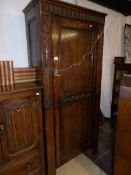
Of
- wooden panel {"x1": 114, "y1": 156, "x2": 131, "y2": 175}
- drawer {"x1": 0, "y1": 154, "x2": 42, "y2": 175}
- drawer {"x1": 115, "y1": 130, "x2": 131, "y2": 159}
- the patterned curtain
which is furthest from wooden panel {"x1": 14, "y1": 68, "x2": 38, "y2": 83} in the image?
the patterned curtain

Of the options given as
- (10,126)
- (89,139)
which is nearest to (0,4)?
(10,126)

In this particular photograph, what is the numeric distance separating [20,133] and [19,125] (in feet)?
0.27

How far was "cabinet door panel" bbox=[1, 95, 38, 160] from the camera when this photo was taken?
3.86 ft

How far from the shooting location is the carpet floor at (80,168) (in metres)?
1.71

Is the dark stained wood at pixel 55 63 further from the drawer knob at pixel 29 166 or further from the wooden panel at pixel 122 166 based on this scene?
the wooden panel at pixel 122 166

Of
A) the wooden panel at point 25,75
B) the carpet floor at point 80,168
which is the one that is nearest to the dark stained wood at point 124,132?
the carpet floor at point 80,168

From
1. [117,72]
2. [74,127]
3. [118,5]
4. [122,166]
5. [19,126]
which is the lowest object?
[122,166]

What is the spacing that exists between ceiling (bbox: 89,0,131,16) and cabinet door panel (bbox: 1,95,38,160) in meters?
2.16

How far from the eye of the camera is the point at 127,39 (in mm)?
2809

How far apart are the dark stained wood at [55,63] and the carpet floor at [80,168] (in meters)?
0.16

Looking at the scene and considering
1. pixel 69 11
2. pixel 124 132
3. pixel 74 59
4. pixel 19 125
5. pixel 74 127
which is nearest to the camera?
pixel 124 132

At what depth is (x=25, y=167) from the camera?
4.49 ft

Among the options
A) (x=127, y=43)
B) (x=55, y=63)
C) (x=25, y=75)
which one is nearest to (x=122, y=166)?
(x=55, y=63)

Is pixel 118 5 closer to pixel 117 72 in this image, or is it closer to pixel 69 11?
pixel 117 72
